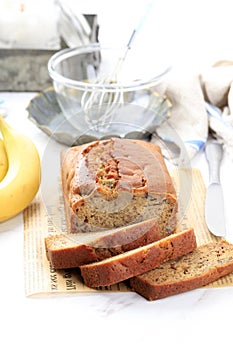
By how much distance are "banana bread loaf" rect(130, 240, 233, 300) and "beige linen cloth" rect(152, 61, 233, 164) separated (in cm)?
42

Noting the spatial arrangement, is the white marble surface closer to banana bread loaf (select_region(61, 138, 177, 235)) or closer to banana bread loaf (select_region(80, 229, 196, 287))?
banana bread loaf (select_region(80, 229, 196, 287))

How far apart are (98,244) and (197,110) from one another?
0.64 metres

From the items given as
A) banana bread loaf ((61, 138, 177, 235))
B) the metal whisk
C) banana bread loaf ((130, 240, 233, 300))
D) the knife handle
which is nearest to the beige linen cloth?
the knife handle

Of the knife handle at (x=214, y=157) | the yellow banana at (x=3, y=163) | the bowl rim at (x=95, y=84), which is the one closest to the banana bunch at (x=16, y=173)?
the yellow banana at (x=3, y=163)

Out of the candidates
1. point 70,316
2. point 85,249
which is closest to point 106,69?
point 85,249

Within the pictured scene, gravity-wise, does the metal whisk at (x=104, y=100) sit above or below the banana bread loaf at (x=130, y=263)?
below

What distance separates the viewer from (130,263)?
3.67 ft

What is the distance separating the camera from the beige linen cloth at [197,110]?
160cm

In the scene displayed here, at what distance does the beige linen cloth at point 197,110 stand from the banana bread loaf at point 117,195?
311mm

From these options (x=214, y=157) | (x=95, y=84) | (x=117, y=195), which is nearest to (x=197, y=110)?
(x=214, y=157)

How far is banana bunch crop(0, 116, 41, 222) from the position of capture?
1294mm

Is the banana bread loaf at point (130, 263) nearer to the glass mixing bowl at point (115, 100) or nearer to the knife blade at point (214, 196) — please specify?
the knife blade at point (214, 196)

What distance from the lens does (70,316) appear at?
1.09m

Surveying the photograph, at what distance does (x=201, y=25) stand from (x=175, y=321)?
1.34m
